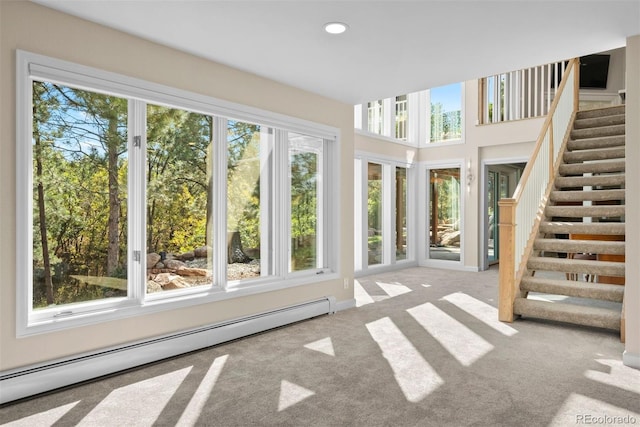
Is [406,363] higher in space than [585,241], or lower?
lower

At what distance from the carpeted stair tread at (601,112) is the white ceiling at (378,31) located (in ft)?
11.7

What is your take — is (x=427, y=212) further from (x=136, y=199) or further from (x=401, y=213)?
(x=136, y=199)

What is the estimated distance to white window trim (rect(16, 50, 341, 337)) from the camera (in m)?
2.53

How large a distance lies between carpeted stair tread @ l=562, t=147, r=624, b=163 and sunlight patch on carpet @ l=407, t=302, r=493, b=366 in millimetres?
2887

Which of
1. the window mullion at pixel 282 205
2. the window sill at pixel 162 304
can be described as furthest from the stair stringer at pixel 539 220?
the window mullion at pixel 282 205

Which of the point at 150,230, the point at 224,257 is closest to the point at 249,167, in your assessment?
the point at 224,257

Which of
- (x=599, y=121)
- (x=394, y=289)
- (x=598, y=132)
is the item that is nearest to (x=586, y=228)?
(x=598, y=132)

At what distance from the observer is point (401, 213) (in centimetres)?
830

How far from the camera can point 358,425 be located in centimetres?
221

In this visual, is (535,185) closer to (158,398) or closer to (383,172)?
(383,172)

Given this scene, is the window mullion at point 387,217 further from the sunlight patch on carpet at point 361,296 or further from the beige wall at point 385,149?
the sunlight patch on carpet at point 361,296

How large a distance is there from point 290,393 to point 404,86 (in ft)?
10.1

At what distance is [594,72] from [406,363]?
322 inches

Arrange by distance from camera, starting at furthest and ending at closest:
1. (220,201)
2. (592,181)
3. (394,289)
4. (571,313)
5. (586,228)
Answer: (394,289)
(592,181)
(586,228)
(571,313)
(220,201)
